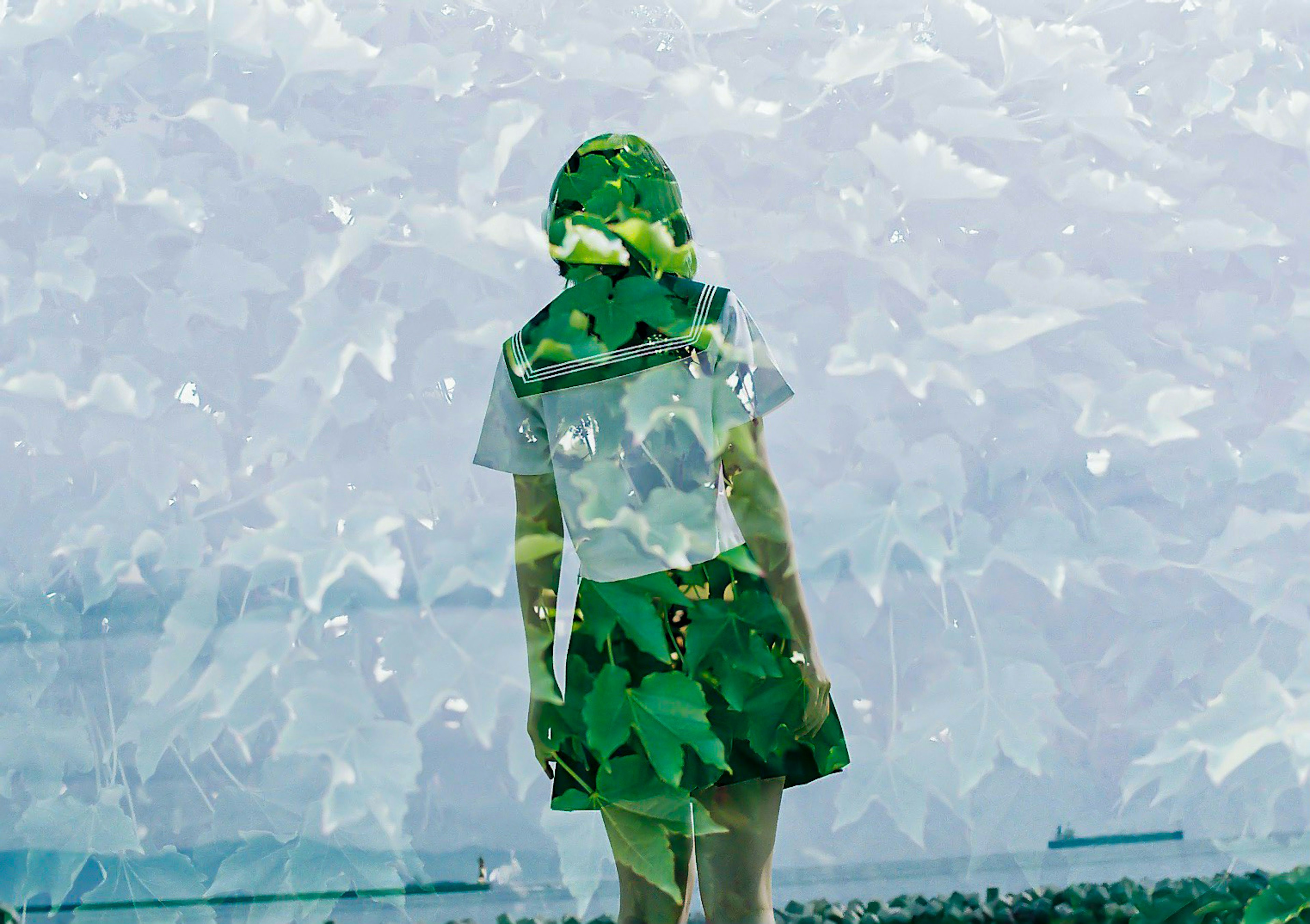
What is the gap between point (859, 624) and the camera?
1.92m

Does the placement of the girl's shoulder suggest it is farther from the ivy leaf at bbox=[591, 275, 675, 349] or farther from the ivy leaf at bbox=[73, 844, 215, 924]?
the ivy leaf at bbox=[73, 844, 215, 924]

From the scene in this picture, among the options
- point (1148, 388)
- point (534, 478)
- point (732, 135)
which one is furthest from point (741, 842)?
point (732, 135)

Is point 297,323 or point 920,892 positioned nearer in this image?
point 297,323

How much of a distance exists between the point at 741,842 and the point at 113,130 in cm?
158

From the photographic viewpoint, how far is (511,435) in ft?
4.64

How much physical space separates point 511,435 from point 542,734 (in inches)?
15.0

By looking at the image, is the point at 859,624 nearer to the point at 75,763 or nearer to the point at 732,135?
the point at 732,135

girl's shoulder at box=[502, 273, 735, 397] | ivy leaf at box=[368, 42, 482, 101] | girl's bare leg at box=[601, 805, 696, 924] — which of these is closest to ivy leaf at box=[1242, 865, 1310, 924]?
girl's bare leg at box=[601, 805, 696, 924]

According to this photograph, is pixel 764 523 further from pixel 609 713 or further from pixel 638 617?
pixel 609 713

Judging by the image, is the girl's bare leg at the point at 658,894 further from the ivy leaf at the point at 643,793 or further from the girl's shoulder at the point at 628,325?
the girl's shoulder at the point at 628,325

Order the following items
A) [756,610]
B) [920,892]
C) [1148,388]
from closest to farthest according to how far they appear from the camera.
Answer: [756,610] → [1148,388] → [920,892]

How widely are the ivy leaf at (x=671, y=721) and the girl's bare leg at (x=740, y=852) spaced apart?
0.19ft
